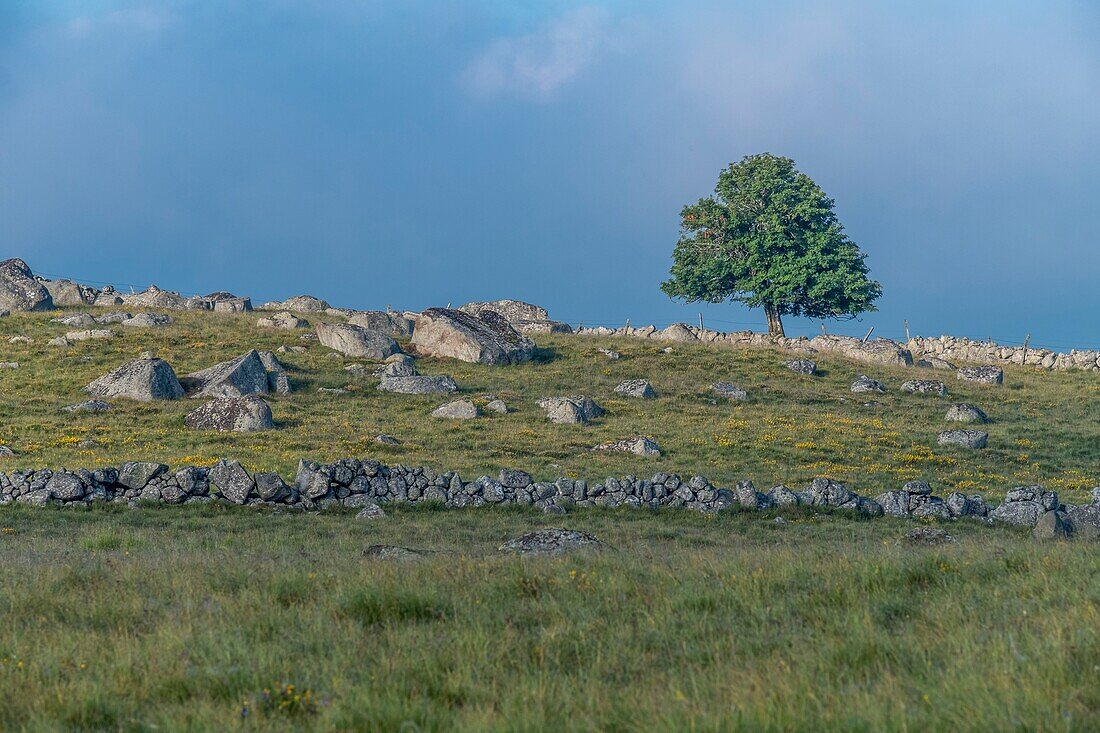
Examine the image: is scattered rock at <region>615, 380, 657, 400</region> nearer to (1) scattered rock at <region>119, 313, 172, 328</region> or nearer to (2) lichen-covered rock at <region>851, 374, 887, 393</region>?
(2) lichen-covered rock at <region>851, 374, 887, 393</region>

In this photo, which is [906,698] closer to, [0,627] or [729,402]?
[0,627]

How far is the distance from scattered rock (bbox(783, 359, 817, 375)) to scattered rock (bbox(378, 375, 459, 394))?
70.6ft

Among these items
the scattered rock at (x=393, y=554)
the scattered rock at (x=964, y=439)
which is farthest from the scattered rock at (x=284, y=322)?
the scattered rock at (x=393, y=554)

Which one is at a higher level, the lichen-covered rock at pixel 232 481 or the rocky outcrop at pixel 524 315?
the rocky outcrop at pixel 524 315

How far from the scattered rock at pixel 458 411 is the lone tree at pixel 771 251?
37900 millimetres

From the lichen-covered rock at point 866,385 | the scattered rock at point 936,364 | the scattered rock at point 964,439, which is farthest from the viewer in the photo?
the scattered rock at point 936,364

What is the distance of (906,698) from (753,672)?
1.02 m

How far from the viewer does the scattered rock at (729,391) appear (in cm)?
4741

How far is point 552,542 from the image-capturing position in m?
15.9

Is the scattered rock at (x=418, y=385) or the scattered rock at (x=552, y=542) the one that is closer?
the scattered rock at (x=552, y=542)

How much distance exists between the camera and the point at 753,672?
6.47 metres

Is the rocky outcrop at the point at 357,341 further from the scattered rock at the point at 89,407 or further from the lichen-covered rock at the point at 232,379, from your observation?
the scattered rock at the point at 89,407

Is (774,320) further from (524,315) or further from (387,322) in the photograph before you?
(387,322)

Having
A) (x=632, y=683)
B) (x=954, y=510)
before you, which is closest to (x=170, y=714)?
(x=632, y=683)
